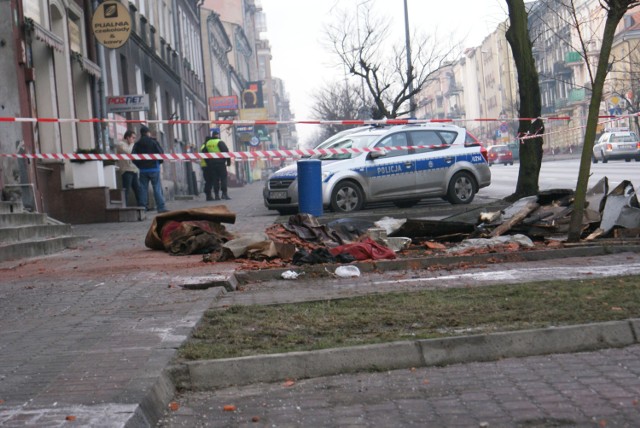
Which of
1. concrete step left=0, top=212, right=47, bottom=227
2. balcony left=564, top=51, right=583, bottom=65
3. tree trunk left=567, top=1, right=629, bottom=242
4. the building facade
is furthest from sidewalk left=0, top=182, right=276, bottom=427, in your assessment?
balcony left=564, top=51, right=583, bottom=65

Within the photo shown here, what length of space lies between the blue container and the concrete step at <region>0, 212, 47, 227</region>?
466cm

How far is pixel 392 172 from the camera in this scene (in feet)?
70.7

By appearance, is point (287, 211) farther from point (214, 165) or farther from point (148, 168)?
point (214, 165)

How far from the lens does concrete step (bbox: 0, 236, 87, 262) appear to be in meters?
13.0

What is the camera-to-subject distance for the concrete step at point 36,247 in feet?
42.7

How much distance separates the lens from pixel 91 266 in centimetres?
1217

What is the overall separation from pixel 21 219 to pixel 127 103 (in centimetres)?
956

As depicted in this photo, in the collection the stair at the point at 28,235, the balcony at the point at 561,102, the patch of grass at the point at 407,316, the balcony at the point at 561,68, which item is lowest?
the patch of grass at the point at 407,316

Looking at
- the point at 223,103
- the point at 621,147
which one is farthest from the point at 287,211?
the point at 223,103

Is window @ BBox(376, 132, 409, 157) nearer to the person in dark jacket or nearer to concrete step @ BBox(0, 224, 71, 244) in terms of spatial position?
the person in dark jacket

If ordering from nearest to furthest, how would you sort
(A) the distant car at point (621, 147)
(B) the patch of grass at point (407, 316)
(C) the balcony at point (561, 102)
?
(B) the patch of grass at point (407, 316) < (A) the distant car at point (621, 147) < (C) the balcony at point (561, 102)

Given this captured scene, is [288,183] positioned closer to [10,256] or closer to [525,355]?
[10,256]

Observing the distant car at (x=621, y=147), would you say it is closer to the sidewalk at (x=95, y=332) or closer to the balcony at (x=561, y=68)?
the sidewalk at (x=95, y=332)

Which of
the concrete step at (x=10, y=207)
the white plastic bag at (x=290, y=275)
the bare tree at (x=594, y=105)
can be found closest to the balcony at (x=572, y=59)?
the concrete step at (x=10, y=207)
